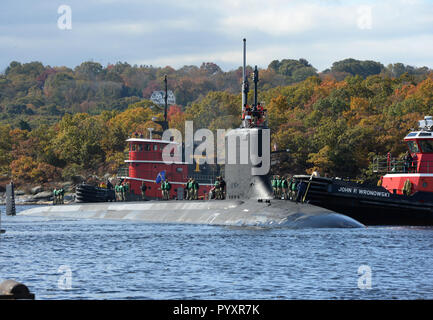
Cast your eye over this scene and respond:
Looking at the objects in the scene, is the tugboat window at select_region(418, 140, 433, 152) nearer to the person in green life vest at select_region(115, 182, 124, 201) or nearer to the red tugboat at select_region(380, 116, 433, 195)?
the red tugboat at select_region(380, 116, 433, 195)

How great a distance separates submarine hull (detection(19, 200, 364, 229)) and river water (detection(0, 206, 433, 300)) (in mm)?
627

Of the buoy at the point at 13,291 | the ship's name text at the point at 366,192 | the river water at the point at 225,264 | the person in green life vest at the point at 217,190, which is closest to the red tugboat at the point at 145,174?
the person in green life vest at the point at 217,190

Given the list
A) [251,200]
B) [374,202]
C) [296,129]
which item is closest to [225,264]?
[251,200]

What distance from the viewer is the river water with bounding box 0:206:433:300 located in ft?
70.8

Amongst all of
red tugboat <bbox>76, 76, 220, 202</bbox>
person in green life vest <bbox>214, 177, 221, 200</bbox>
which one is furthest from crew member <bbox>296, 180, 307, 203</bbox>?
red tugboat <bbox>76, 76, 220, 202</bbox>

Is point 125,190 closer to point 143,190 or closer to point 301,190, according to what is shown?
point 143,190

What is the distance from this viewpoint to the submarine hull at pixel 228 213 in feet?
124

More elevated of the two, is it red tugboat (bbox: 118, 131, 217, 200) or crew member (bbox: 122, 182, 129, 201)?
red tugboat (bbox: 118, 131, 217, 200)

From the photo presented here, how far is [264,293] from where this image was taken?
2114 cm

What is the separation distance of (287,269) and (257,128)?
15759mm
